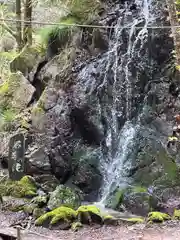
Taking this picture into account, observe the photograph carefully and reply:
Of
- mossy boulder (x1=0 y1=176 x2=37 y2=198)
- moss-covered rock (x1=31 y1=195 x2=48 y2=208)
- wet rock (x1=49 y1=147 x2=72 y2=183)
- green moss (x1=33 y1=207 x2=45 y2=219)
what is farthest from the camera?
wet rock (x1=49 y1=147 x2=72 y2=183)

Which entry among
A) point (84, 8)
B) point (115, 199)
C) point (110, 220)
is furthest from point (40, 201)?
point (84, 8)

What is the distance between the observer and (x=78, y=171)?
357 inches

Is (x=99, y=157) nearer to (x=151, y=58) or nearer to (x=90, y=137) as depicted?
(x=90, y=137)

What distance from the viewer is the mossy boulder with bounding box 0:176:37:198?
335 inches

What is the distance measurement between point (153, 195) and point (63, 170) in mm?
2357

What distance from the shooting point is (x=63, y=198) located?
7777 millimetres

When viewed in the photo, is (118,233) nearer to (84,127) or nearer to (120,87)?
(84,127)

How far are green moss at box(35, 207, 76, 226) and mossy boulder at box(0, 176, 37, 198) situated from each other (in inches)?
57.1

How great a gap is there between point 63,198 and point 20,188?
1.32m

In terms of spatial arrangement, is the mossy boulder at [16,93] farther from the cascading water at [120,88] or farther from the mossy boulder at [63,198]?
the mossy boulder at [63,198]

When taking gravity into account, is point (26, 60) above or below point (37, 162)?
above

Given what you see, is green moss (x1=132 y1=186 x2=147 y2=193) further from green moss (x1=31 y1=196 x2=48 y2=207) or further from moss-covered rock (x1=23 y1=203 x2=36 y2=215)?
moss-covered rock (x1=23 y1=203 x2=36 y2=215)

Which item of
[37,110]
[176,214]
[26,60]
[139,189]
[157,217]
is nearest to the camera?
[157,217]

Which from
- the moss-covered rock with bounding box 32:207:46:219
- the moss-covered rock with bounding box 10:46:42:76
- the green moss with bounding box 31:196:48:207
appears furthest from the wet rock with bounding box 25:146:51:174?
the moss-covered rock with bounding box 10:46:42:76
